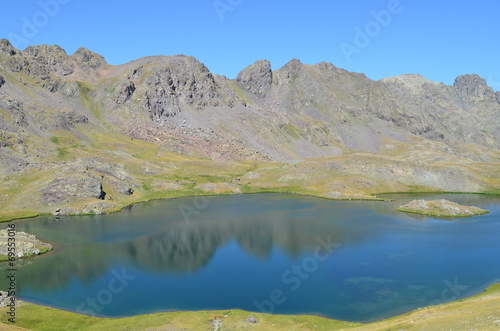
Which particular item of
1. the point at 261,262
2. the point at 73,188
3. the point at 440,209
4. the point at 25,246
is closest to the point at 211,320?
the point at 261,262

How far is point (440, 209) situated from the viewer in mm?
150000

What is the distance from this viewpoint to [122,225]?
128250mm

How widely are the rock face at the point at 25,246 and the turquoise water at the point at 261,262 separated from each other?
3.22 metres

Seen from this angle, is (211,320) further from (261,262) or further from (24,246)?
(24,246)

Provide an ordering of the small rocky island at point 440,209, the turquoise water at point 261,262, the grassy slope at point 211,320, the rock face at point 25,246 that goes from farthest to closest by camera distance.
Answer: the small rocky island at point 440,209
the rock face at point 25,246
the turquoise water at point 261,262
the grassy slope at point 211,320

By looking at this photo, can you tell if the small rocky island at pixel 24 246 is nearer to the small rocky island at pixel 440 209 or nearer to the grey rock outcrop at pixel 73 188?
the grey rock outcrop at pixel 73 188

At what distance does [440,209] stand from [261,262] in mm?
90785

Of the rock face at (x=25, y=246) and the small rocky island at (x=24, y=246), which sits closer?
the small rocky island at (x=24, y=246)

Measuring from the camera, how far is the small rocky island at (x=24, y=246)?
9362cm

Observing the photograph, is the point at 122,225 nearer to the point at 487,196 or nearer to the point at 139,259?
the point at 139,259

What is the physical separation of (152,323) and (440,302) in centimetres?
4727

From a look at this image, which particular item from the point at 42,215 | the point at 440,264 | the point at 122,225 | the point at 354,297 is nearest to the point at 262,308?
the point at 354,297

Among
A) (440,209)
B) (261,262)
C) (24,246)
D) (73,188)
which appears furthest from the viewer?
(73,188)

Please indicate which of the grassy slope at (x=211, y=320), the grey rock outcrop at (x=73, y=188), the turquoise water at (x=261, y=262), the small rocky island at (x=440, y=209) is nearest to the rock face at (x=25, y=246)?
the turquoise water at (x=261, y=262)
